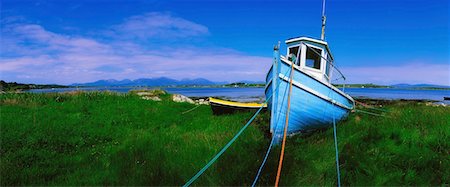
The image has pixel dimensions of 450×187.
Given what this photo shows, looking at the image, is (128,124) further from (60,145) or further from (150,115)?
(60,145)

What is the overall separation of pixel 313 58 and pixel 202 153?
6.48m

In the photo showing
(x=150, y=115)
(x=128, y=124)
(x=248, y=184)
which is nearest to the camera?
(x=248, y=184)

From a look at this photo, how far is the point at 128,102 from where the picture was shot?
15.0 meters

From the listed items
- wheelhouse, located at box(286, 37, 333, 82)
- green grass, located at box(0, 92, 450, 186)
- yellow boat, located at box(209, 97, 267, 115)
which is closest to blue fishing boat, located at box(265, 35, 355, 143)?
wheelhouse, located at box(286, 37, 333, 82)

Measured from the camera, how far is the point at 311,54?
10.8 metres

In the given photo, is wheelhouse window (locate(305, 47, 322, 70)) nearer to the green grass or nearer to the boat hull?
the boat hull

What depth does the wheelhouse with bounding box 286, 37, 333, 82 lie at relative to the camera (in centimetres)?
1045

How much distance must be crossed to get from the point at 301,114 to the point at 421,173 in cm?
356

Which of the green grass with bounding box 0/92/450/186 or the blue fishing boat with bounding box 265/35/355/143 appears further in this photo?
the blue fishing boat with bounding box 265/35/355/143

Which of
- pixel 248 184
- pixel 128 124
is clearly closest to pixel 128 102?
pixel 128 124

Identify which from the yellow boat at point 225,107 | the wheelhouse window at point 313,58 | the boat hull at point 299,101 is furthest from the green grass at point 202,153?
the yellow boat at point 225,107

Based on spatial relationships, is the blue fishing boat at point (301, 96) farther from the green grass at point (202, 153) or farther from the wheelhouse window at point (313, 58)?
the green grass at point (202, 153)

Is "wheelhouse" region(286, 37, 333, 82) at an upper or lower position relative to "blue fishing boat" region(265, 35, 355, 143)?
upper

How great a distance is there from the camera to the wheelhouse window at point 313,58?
10703 mm
